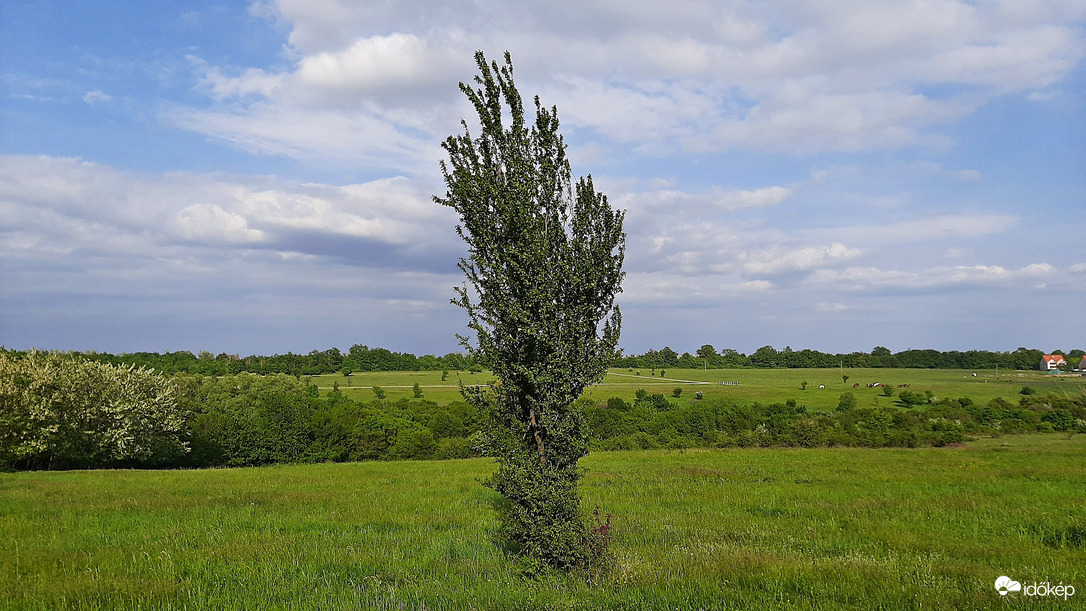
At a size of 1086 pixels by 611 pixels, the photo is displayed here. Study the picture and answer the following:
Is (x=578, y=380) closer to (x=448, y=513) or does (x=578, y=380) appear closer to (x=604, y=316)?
(x=604, y=316)

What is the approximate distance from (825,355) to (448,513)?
182 meters

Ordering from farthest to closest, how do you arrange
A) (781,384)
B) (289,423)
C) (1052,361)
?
(1052,361), (781,384), (289,423)

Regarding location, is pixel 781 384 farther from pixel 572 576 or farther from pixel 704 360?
Result: pixel 572 576

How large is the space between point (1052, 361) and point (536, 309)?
16621 centimetres

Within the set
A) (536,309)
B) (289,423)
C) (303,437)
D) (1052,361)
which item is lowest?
(303,437)

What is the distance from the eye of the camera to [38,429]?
39500 millimetres

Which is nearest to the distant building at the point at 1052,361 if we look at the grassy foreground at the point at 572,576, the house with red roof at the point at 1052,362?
the house with red roof at the point at 1052,362

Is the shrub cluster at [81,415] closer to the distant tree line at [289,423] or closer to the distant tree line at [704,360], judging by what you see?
the distant tree line at [289,423]

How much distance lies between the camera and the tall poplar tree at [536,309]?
10.4 m

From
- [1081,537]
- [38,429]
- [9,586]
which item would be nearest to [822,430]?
[1081,537]

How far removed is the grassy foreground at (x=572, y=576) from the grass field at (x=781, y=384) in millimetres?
44501

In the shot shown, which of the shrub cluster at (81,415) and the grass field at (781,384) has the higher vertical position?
the shrub cluster at (81,415)

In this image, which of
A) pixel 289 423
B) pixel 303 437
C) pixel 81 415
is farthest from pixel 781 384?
pixel 81 415

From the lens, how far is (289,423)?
2292 inches
